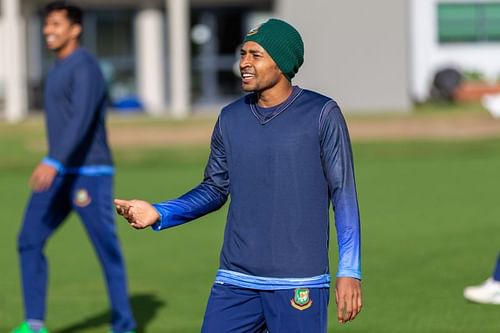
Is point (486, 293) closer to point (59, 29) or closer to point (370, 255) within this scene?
point (370, 255)

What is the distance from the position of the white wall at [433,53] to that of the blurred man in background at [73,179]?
35.1 metres

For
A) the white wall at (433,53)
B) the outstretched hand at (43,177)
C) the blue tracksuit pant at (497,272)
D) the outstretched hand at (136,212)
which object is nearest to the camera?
the outstretched hand at (136,212)

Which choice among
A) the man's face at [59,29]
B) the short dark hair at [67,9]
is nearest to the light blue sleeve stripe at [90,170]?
the man's face at [59,29]

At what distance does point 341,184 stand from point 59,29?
3.77 m

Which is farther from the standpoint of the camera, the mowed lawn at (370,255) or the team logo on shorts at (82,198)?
the mowed lawn at (370,255)

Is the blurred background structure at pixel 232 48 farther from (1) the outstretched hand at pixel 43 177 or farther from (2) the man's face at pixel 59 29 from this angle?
(1) the outstretched hand at pixel 43 177

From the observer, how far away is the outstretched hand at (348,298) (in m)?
5.10

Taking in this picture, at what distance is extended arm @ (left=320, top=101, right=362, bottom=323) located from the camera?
5.19m

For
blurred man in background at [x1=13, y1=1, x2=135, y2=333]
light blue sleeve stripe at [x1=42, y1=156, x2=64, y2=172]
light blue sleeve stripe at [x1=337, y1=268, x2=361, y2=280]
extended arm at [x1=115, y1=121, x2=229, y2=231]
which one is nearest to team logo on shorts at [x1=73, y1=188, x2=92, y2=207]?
blurred man in background at [x1=13, y1=1, x2=135, y2=333]

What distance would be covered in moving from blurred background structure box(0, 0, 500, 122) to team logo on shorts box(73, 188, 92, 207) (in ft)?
86.2

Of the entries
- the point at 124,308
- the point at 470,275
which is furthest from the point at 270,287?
the point at 470,275

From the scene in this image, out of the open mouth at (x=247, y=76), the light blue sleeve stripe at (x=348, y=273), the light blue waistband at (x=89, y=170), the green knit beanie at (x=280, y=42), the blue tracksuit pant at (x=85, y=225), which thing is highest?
the green knit beanie at (x=280, y=42)

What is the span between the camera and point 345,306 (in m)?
5.11

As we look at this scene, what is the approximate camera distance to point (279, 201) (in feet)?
17.4
